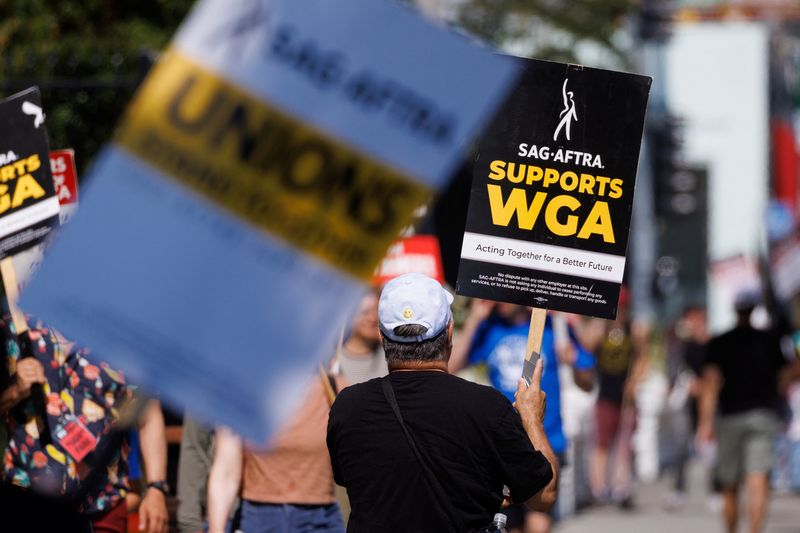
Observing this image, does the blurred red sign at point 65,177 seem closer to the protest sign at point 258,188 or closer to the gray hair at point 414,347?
the gray hair at point 414,347

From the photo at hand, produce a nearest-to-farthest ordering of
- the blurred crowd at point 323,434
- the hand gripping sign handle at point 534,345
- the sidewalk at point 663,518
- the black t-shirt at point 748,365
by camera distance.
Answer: the hand gripping sign handle at point 534,345 < the blurred crowd at point 323,434 < the black t-shirt at point 748,365 < the sidewalk at point 663,518

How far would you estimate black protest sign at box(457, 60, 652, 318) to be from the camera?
16.6ft

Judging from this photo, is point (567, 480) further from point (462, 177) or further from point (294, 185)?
point (294, 185)

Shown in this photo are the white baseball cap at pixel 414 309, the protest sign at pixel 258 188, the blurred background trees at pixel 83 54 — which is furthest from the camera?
the blurred background trees at pixel 83 54

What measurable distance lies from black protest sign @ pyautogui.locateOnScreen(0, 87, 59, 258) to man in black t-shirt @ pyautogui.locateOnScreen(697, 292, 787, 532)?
21.4 feet

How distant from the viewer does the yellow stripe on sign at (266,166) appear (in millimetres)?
2881

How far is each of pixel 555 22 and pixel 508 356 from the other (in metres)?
27.4

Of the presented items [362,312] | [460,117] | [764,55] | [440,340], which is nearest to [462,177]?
[362,312]

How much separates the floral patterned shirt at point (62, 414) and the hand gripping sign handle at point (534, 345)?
5.56 ft

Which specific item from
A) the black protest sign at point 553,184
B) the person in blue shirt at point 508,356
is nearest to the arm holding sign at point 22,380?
the black protest sign at point 553,184

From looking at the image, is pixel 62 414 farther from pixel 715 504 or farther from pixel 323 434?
pixel 715 504

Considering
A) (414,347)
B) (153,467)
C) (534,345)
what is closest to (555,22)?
(153,467)

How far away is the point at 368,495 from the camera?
4496mm

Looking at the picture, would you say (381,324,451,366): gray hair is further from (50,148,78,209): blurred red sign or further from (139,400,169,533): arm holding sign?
(50,148,78,209): blurred red sign
